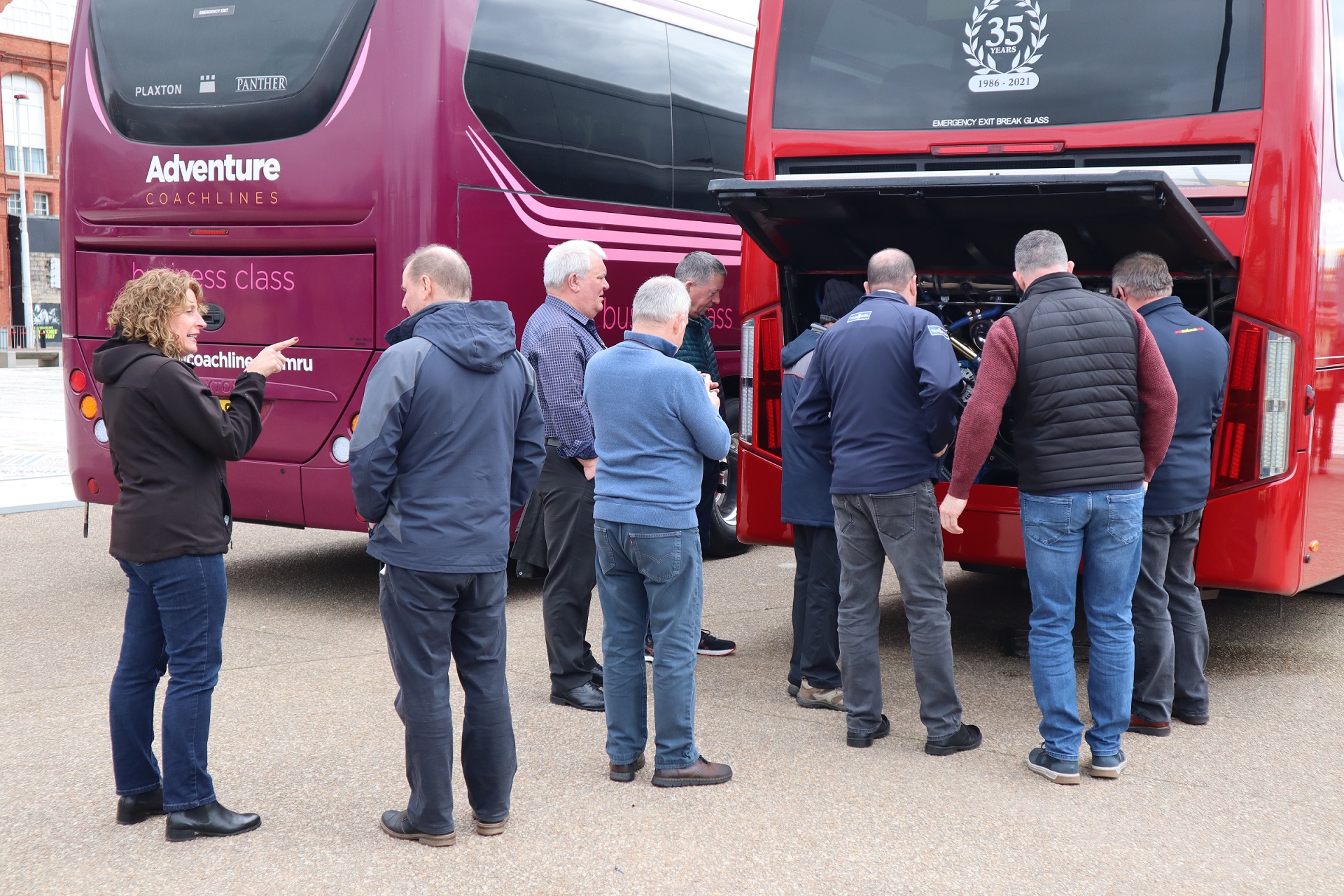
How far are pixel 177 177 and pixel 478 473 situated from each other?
4075mm

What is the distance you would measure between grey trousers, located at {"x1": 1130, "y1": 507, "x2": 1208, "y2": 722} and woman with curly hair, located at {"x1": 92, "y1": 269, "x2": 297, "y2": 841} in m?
3.19

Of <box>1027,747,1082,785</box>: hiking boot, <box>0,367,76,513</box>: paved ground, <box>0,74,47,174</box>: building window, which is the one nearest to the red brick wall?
<box>0,74,47,174</box>: building window

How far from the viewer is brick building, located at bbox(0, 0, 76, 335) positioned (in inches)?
1993

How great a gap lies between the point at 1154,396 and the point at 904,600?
1119 mm

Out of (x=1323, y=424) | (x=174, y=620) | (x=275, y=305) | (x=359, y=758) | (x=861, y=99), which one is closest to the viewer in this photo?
(x=174, y=620)

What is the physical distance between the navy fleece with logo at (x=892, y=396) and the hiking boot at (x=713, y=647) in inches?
62.3

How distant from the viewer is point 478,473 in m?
3.80

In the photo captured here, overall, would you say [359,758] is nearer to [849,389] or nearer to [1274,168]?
[849,389]

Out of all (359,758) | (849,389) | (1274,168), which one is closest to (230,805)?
(359,758)

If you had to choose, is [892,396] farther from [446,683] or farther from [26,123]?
[26,123]

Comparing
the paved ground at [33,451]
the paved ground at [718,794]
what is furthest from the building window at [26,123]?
the paved ground at [718,794]

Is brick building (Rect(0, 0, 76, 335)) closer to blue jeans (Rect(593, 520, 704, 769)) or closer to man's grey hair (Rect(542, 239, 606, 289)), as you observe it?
man's grey hair (Rect(542, 239, 606, 289))

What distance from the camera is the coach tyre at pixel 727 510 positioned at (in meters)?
8.56

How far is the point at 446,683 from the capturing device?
3.85 metres
